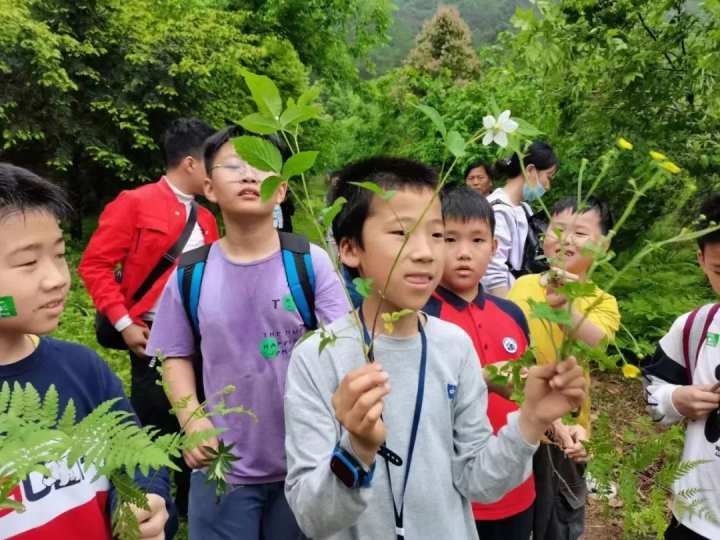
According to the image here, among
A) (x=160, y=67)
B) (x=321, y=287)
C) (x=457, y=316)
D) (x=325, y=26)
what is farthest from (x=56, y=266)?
(x=325, y=26)

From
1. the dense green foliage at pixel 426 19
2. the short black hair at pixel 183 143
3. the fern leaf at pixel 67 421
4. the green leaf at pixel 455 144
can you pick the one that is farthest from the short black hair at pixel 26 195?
the dense green foliage at pixel 426 19

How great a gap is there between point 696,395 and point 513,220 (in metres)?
1.99

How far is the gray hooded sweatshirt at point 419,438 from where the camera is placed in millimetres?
1399

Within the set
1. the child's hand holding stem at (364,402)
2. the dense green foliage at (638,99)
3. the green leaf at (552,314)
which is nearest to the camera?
the green leaf at (552,314)

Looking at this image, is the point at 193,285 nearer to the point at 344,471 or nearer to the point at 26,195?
the point at 26,195

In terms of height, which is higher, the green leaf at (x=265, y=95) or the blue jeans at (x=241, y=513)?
the green leaf at (x=265, y=95)

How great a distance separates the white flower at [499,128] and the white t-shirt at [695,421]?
1.25m

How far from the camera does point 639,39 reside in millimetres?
4809

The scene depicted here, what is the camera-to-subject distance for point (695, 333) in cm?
201

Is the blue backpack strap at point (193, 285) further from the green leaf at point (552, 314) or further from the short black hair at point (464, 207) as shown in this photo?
the green leaf at point (552, 314)

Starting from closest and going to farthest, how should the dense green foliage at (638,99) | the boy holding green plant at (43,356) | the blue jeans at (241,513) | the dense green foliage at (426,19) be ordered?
1. the boy holding green plant at (43,356)
2. the blue jeans at (241,513)
3. the dense green foliage at (638,99)
4. the dense green foliage at (426,19)

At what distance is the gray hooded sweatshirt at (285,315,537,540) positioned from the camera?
4.59 ft

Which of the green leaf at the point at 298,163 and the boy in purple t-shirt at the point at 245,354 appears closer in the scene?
the green leaf at the point at 298,163

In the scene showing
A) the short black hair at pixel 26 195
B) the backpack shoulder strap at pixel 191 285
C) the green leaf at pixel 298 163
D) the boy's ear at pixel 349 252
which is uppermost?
the green leaf at pixel 298 163
